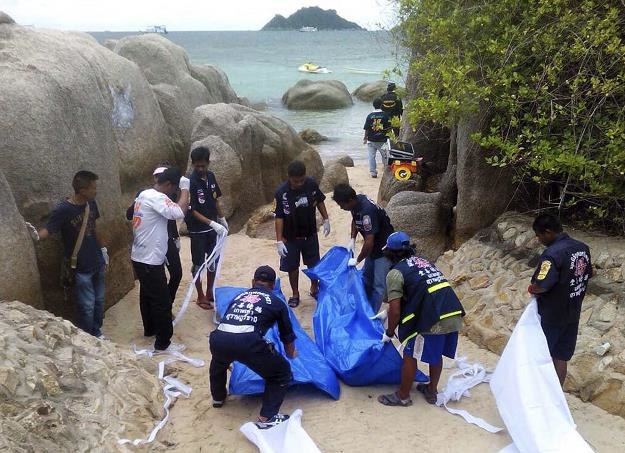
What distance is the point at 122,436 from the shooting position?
4.20 m

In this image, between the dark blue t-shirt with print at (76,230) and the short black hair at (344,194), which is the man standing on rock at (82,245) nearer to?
the dark blue t-shirt with print at (76,230)

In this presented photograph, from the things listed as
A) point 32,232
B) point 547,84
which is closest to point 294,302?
point 32,232

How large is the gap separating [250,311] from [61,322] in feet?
5.47

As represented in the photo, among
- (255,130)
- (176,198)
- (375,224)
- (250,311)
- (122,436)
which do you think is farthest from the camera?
(255,130)

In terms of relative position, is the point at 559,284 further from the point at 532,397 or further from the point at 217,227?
the point at 217,227

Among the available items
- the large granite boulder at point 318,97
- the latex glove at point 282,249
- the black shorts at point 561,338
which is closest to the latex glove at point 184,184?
the latex glove at point 282,249

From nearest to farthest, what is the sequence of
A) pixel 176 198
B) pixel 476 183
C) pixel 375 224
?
pixel 375 224, pixel 176 198, pixel 476 183

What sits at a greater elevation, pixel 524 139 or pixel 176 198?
pixel 524 139

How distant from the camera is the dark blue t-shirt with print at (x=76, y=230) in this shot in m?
5.33

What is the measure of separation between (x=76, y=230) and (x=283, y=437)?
271 cm

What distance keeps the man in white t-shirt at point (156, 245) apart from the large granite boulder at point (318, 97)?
22.6 meters

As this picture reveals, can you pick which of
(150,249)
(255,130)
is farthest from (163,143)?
(150,249)

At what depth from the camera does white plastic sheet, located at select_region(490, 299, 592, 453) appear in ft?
13.8

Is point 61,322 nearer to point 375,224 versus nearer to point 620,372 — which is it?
point 375,224
